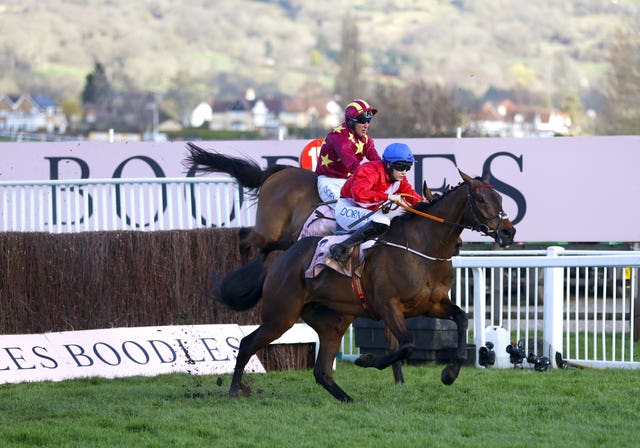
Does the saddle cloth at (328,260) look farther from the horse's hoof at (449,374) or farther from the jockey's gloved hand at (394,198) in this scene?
the horse's hoof at (449,374)

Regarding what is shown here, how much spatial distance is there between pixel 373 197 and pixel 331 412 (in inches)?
58.9

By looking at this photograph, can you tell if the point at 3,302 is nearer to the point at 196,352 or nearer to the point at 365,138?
the point at 196,352

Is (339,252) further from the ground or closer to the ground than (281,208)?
closer to the ground

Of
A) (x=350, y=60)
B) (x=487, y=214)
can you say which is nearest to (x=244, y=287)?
(x=487, y=214)

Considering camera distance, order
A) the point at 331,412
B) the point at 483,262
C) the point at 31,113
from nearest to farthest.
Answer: the point at 331,412 < the point at 483,262 < the point at 31,113

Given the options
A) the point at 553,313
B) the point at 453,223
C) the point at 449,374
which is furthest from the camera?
the point at 553,313

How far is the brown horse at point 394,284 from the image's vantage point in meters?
7.15

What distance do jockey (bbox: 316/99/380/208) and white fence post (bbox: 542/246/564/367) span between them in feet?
6.31

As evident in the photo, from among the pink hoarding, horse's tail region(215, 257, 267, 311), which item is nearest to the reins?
horse's tail region(215, 257, 267, 311)

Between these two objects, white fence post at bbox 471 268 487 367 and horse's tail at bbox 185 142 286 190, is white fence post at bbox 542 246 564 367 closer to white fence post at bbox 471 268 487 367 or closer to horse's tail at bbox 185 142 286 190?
white fence post at bbox 471 268 487 367

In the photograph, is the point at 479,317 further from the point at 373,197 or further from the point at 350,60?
the point at 350,60

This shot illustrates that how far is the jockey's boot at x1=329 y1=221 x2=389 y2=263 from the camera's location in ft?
24.1

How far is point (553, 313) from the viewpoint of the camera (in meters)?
9.35

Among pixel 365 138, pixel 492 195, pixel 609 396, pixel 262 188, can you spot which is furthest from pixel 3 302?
pixel 609 396
